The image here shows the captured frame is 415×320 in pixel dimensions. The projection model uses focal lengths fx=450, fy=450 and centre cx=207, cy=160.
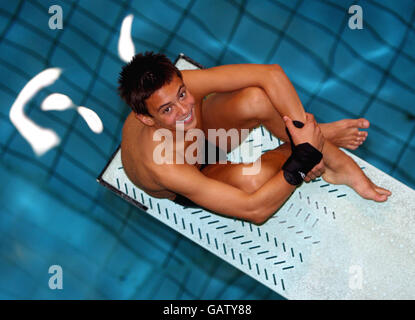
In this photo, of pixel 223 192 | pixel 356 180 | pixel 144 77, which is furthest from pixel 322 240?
pixel 144 77

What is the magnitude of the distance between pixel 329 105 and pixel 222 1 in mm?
908

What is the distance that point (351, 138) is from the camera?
2242mm

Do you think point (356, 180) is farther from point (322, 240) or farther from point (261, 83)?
point (261, 83)

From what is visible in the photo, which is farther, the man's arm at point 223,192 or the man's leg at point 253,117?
the man's leg at point 253,117

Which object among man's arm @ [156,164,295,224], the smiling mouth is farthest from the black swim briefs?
the smiling mouth

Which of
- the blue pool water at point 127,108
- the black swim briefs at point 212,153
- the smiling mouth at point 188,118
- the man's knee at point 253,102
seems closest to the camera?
the smiling mouth at point 188,118

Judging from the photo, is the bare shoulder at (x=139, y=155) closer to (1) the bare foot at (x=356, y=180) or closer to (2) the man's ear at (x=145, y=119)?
(2) the man's ear at (x=145, y=119)

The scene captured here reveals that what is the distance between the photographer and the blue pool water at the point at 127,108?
2.49 m

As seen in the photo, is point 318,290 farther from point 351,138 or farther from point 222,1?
point 222,1

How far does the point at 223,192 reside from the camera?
172 centimetres

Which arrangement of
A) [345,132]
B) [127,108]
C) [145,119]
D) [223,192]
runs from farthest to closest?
[127,108] → [345,132] → [223,192] → [145,119]

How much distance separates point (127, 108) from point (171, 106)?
45.2 inches

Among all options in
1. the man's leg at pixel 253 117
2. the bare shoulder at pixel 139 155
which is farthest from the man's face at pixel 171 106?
the man's leg at pixel 253 117

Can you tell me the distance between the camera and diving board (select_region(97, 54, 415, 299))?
2.23m
